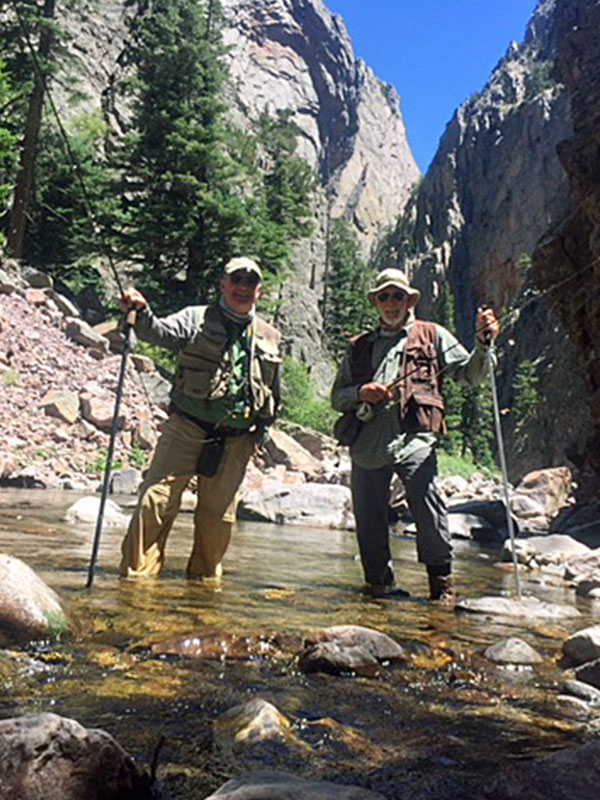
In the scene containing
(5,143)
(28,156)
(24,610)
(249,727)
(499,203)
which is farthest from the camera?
(499,203)

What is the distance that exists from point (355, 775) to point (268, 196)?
111 feet

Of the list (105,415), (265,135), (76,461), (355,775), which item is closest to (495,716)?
(355,775)

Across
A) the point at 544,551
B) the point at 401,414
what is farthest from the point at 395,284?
the point at 544,551

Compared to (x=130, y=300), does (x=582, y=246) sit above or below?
above

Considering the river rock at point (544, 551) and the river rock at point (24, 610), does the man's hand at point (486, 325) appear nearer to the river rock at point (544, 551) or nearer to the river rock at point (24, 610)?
the river rock at point (24, 610)

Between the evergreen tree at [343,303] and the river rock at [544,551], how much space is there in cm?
4692

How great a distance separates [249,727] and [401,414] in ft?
10.9

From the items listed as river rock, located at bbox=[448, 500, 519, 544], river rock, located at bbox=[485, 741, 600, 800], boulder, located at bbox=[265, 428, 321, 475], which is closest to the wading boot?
river rock, located at bbox=[485, 741, 600, 800]

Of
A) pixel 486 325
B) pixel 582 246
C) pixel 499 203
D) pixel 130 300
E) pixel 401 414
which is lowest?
pixel 401 414

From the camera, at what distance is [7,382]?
15945mm

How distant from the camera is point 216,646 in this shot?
3.22 m

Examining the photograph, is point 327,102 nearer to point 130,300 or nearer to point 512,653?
point 130,300

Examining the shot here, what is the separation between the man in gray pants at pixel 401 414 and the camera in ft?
17.1

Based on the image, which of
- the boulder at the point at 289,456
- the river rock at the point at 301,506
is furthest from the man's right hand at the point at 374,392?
the boulder at the point at 289,456
